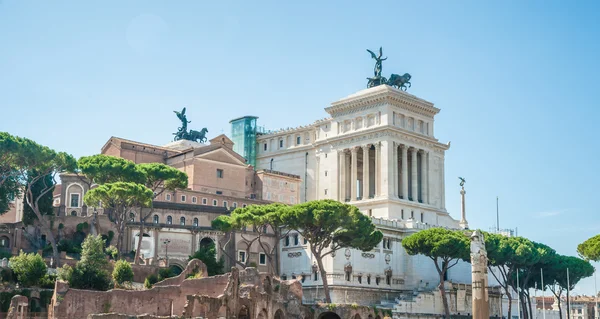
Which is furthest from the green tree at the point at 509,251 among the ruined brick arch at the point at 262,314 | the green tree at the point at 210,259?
the green tree at the point at 210,259

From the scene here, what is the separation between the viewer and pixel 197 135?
9900 cm

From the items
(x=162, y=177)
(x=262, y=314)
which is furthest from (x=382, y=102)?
(x=262, y=314)

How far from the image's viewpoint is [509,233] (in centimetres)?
8694

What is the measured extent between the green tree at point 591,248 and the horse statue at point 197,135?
42.9m

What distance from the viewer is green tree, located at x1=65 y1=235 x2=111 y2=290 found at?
190 feet

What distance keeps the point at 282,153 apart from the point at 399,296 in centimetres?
2814

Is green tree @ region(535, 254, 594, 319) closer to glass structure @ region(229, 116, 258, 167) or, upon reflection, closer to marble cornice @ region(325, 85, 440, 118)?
marble cornice @ region(325, 85, 440, 118)

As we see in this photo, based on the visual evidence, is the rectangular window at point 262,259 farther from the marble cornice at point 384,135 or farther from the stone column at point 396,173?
the marble cornice at point 384,135

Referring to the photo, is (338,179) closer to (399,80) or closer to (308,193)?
(308,193)

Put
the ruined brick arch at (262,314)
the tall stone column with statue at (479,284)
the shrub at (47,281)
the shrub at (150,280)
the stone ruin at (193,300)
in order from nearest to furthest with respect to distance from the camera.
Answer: the tall stone column with statue at (479,284) → the stone ruin at (193,300) → the shrub at (47,281) → the ruined brick arch at (262,314) → the shrub at (150,280)

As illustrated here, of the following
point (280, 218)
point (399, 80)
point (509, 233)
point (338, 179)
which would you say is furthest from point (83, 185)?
point (509, 233)

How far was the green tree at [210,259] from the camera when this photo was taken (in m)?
69.1

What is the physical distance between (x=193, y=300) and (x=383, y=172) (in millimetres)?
36835

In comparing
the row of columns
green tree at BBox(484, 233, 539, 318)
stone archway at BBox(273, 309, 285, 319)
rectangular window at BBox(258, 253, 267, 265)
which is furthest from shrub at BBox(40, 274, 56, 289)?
the row of columns
